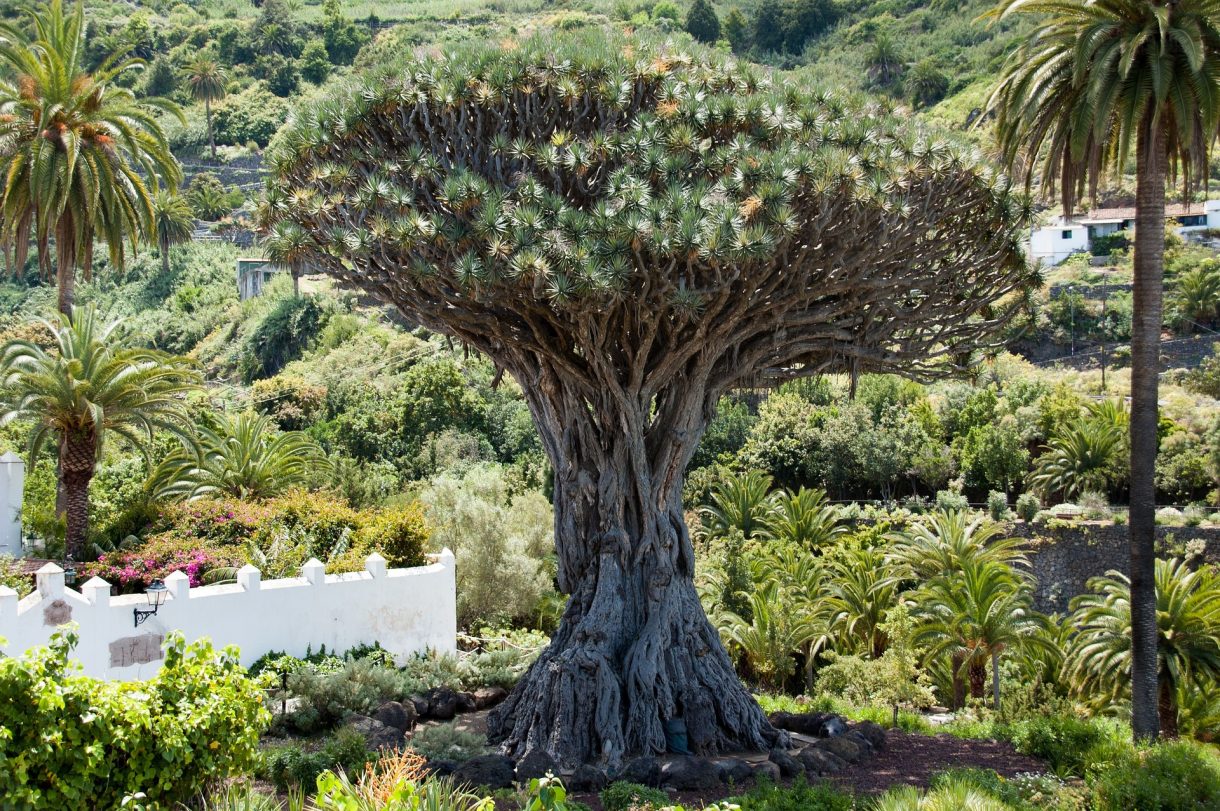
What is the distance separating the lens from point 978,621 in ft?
68.9

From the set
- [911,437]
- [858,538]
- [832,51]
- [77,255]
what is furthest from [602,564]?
[832,51]

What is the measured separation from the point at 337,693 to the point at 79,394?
848cm

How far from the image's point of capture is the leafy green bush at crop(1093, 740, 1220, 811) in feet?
32.6

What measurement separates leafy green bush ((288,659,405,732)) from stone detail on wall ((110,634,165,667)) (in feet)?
6.09

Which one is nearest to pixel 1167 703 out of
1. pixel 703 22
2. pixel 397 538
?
pixel 397 538

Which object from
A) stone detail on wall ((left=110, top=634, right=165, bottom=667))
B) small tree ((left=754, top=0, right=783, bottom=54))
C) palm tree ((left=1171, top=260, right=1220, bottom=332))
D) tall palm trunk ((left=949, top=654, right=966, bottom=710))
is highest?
small tree ((left=754, top=0, right=783, bottom=54))

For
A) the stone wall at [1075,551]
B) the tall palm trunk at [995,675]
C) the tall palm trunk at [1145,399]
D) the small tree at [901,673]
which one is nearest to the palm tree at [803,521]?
the stone wall at [1075,551]

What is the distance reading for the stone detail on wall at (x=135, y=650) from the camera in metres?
15.1

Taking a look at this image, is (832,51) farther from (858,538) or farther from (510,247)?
(510,247)

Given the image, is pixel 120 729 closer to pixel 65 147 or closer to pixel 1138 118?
pixel 1138 118

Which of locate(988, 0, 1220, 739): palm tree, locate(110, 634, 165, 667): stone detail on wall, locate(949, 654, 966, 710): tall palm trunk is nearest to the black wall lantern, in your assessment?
locate(110, 634, 165, 667): stone detail on wall

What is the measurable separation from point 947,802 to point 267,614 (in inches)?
416

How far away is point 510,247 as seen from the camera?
1200 cm

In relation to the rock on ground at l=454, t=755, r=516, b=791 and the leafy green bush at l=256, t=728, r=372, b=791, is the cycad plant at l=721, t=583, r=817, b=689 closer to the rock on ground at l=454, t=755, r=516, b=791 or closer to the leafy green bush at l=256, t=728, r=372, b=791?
the rock on ground at l=454, t=755, r=516, b=791
